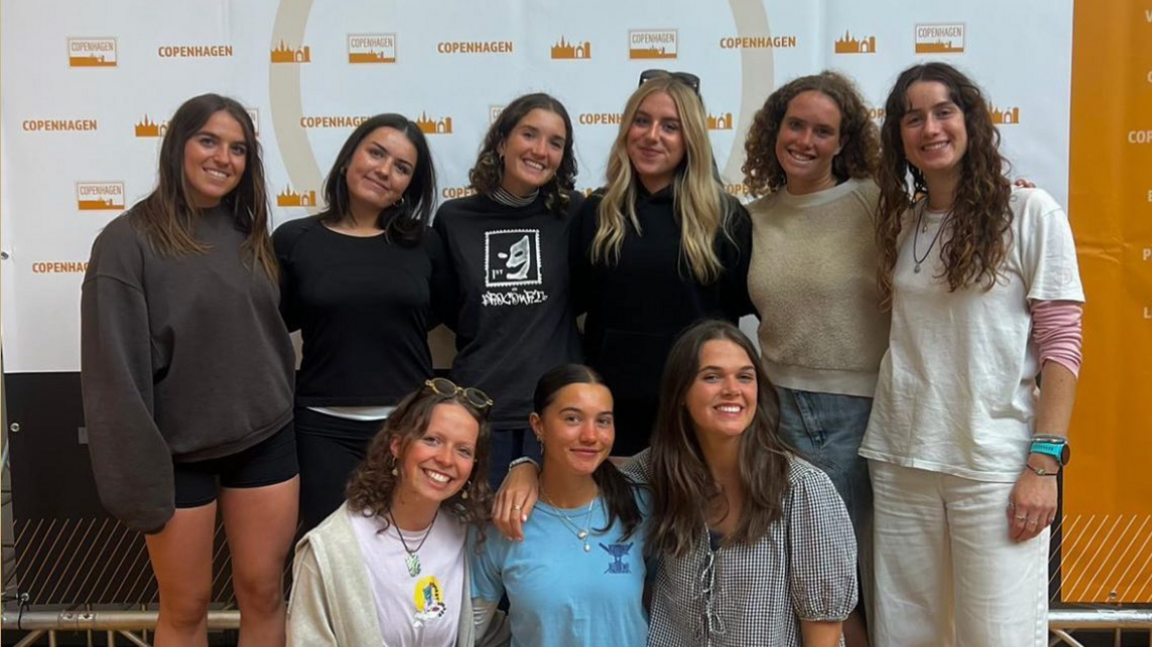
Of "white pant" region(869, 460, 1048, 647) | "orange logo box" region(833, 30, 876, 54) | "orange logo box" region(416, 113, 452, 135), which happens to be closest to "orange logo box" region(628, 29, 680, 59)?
"orange logo box" region(833, 30, 876, 54)

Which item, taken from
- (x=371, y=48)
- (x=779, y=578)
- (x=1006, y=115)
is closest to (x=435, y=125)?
(x=371, y=48)

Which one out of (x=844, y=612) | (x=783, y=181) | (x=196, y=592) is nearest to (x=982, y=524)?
(x=844, y=612)

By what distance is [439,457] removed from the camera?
6.15ft

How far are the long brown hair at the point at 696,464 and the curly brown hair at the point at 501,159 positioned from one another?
722 millimetres

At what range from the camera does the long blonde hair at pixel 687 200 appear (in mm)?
2246

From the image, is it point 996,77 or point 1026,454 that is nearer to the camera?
point 1026,454

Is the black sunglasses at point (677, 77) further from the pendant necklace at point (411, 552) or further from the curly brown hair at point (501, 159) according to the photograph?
the pendant necklace at point (411, 552)

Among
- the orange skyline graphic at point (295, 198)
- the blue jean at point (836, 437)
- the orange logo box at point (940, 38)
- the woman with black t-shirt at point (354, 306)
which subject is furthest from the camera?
the orange skyline graphic at point (295, 198)

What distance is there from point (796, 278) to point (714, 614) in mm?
897

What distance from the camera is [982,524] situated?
1.91 metres

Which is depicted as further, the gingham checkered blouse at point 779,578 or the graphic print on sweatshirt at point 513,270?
the graphic print on sweatshirt at point 513,270

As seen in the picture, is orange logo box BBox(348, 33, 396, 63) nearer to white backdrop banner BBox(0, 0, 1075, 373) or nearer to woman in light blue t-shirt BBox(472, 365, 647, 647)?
white backdrop banner BBox(0, 0, 1075, 373)

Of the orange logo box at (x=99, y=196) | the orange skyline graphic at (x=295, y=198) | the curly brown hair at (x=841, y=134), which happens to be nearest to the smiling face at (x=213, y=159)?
the orange skyline graphic at (x=295, y=198)

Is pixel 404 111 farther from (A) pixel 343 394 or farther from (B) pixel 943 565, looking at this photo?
(B) pixel 943 565
